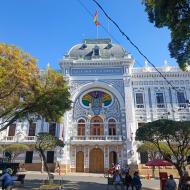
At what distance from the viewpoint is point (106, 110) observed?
37.1 meters

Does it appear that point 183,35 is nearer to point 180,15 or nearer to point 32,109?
point 180,15

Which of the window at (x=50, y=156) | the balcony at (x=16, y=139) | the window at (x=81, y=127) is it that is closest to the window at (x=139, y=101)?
the window at (x=81, y=127)

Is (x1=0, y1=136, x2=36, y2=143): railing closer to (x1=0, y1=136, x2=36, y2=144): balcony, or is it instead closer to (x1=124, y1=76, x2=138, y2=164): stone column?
(x1=0, y1=136, x2=36, y2=144): balcony

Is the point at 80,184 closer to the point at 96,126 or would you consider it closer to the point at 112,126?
the point at 96,126

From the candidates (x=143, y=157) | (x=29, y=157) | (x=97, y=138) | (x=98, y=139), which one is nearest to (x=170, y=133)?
(x=143, y=157)

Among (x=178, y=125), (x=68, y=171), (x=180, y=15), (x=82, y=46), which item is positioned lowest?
(x=68, y=171)

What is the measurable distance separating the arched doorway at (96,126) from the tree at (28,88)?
16.0m

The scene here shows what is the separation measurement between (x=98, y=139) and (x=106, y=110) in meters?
4.46

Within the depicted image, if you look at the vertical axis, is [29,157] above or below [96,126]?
below

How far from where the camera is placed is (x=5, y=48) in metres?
17.9

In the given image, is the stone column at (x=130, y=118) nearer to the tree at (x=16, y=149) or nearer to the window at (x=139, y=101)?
the window at (x=139, y=101)

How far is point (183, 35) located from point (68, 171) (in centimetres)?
2657

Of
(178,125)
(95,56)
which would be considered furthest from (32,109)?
(95,56)

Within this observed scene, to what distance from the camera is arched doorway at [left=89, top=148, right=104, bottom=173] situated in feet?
112
